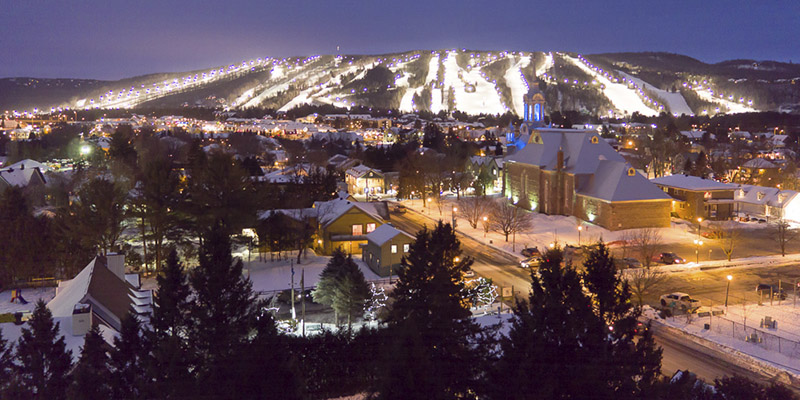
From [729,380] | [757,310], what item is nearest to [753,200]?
[757,310]

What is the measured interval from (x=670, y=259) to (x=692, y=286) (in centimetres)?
365

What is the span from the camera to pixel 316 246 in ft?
94.4

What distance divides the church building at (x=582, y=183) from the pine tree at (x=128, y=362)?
2680cm

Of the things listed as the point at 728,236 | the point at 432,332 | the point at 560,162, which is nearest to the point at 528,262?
the point at 728,236

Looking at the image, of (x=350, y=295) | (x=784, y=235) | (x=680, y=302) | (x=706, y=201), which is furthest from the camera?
(x=706, y=201)

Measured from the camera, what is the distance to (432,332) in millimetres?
10984

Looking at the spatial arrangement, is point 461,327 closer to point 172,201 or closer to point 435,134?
point 172,201

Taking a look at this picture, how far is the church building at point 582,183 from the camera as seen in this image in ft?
105

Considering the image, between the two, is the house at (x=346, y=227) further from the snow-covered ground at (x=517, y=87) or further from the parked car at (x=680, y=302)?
the snow-covered ground at (x=517, y=87)

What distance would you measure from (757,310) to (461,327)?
12.8 metres

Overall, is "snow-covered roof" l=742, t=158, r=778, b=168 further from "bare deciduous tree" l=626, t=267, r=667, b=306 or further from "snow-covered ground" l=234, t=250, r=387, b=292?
"snow-covered ground" l=234, t=250, r=387, b=292

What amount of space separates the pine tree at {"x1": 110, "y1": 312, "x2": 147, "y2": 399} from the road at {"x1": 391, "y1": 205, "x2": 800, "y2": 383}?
1225cm

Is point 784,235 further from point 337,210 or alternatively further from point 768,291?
point 337,210

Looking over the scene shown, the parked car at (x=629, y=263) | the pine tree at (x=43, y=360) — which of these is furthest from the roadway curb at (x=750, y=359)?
the pine tree at (x=43, y=360)
